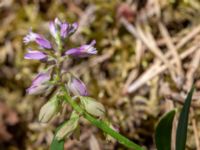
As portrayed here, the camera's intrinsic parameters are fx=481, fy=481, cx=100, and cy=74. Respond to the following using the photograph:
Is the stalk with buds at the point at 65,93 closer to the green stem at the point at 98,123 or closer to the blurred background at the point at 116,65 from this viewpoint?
the green stem at the point at 98,123

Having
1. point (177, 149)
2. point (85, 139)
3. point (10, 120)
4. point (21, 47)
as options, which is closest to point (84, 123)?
point (85, 139)

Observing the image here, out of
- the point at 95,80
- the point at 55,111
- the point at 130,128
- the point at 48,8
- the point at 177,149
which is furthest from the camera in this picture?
the point at 48,8

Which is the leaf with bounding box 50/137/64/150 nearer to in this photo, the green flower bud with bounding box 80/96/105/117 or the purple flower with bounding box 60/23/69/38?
the green flower bud with bounding box 80/96/105/117

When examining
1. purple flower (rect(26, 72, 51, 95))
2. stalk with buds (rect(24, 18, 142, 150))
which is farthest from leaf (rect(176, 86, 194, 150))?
purple flower (rect(26, 72, 51, 95))

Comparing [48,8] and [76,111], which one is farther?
[48,8]

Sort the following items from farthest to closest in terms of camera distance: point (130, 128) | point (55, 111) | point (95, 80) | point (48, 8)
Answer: point (48, 8) < point (95, 80) < point (130, 128) < point (55, 111)

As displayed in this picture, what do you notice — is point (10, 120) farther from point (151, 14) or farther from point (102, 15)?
point (151, 14)

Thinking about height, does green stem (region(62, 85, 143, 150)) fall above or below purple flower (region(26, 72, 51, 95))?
below

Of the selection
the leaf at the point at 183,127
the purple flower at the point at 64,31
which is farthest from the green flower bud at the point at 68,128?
the leaf at the point at 183,127
